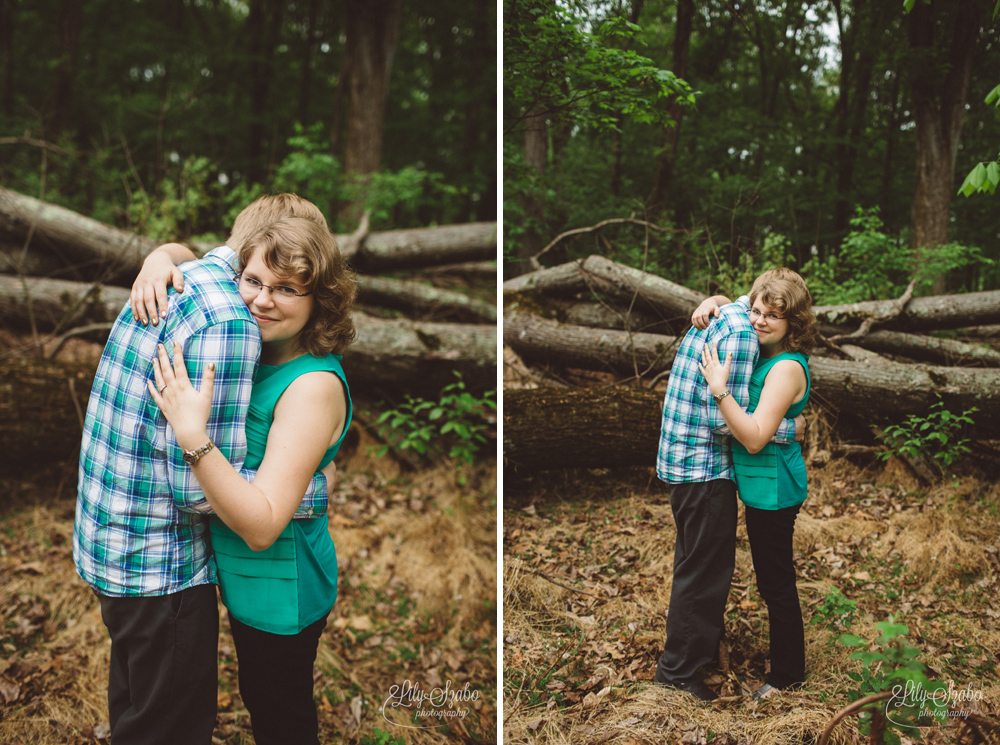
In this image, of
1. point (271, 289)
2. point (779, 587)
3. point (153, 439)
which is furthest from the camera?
Result: point (779, 587)

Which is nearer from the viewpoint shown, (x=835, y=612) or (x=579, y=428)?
(x=835, y=612)

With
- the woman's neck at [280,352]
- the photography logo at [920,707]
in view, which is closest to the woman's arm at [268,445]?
the woman's neck at [280,352]

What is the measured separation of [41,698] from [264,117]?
10127mm

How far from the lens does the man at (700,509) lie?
82.4 inches

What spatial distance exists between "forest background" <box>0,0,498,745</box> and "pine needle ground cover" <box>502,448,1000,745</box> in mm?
654

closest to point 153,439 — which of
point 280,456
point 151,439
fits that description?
point 151,439

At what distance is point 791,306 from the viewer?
6.75 feet

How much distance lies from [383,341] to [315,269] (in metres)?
2.95

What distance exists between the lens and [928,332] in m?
2.29

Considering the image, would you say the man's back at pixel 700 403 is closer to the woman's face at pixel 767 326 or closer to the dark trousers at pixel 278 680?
the woman's face at pixel 767 326

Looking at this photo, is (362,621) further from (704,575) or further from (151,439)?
(151,439)

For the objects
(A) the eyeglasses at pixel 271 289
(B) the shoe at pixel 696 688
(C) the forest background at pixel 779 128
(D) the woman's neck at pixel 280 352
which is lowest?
(B) the shoe at pixel 696 688

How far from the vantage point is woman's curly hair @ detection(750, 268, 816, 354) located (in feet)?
6.74

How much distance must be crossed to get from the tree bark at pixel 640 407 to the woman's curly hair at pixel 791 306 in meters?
0.33
